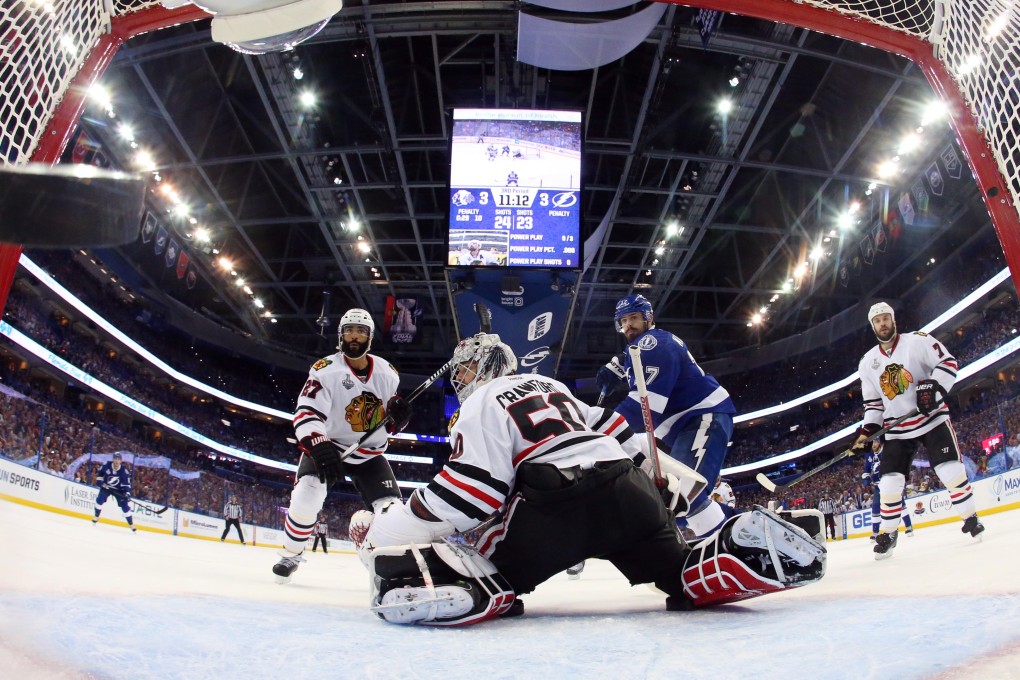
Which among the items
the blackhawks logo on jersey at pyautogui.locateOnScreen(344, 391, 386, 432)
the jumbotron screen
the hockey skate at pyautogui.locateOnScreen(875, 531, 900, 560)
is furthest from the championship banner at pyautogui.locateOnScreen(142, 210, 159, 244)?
the hockey skate at pyautogui.locateOnScreen(875, 531, 900, 560)

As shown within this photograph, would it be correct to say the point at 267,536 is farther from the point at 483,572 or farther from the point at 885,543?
the point at 483,572

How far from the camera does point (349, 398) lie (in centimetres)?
340

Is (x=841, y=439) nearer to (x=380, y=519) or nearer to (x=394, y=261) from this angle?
(x=394, y=261)

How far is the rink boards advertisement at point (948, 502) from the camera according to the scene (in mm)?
6453

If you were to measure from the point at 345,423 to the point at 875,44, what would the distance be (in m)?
2.85

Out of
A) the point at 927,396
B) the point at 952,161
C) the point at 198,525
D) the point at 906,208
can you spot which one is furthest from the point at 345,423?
the point at 906,208

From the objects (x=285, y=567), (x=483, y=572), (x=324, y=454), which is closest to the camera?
(x=483, y=572)

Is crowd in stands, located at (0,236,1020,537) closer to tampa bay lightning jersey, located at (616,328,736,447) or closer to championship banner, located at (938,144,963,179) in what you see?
championship banner, located at (938,144,963,179)

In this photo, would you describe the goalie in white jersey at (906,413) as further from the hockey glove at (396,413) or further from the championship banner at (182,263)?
the championship banner at (182,263)

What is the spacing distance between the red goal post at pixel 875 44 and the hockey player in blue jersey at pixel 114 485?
25.5 ft

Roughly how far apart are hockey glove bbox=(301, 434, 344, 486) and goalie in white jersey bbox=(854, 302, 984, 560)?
3.05m

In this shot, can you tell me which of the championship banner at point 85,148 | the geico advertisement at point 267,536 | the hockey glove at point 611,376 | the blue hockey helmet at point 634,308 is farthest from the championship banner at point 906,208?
the championship banner at point 85,148

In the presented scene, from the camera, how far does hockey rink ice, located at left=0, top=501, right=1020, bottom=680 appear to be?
980 mm

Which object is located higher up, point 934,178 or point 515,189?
point 934,178
